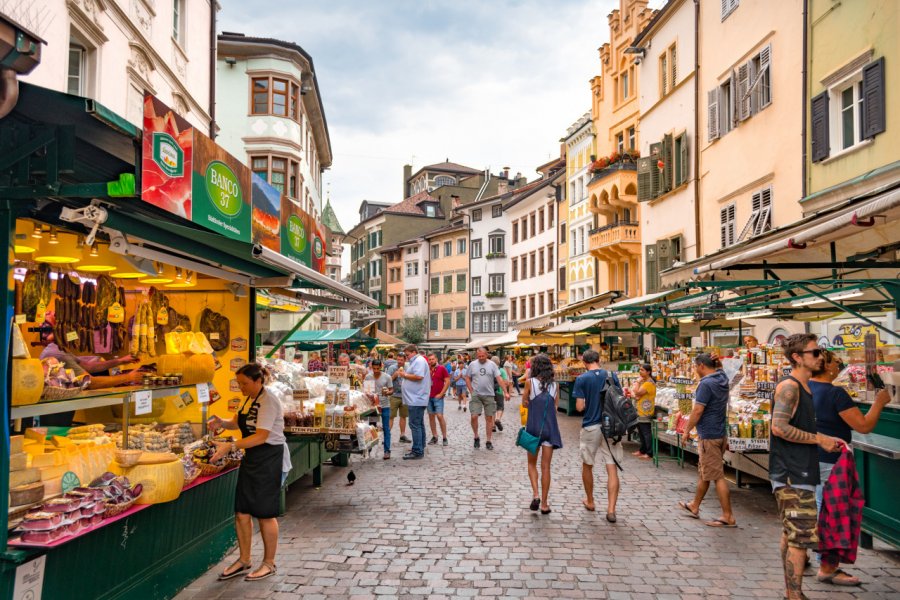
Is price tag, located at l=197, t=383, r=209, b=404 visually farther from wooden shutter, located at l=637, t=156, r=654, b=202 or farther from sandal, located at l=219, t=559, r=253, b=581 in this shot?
wooden shutter, located at l=637, t=156, r=654, b=202

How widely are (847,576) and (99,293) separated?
7.02m

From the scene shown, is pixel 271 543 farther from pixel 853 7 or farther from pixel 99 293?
pixel 853 7

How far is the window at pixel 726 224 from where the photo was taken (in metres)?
20.8

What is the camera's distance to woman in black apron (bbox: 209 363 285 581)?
20.1 feet

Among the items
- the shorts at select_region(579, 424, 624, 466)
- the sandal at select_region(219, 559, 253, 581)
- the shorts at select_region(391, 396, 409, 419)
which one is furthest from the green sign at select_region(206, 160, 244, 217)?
the shorts at select_region(391, 396, 409, 419)

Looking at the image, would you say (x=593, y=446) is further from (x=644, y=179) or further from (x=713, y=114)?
(x=644, y=179)

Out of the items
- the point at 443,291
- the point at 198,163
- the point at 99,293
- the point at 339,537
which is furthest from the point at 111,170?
the point at 443,291

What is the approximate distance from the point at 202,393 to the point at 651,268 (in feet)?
71.2

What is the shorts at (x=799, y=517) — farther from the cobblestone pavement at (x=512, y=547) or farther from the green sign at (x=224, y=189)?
the green sign at (x=224, y=189)

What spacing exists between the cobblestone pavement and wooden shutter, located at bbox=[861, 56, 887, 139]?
775cm

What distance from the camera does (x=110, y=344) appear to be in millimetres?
7289

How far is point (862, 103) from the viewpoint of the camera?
46.8ft

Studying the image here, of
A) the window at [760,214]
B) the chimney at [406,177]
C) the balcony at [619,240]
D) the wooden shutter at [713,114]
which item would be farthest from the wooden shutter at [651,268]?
the chimney at [406,177]

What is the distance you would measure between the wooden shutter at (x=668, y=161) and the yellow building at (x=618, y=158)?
482cm
